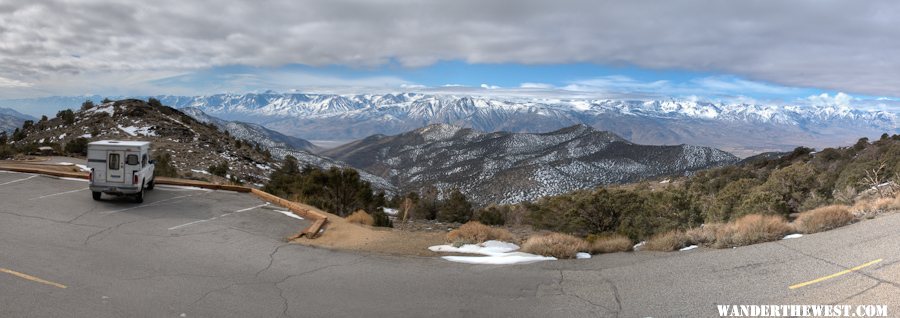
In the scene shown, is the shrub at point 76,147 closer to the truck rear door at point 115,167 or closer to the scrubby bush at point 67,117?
the scrubby bush at point 67,117

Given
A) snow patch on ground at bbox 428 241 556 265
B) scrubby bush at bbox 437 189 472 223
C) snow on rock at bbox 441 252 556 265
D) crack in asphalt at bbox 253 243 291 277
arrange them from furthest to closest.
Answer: scrubby bush at bbox 437 189 472 223 < snow patch on ground at bbox 428 241 556 265 < snow on rock at bbox 441 252 556 265 < crack in asphalt at bbox 253 243 291 277

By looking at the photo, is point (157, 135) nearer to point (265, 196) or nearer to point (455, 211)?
point (455, 211)

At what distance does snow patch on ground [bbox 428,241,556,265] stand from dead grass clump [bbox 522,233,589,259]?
0.17 meters

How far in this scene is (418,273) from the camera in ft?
28.1

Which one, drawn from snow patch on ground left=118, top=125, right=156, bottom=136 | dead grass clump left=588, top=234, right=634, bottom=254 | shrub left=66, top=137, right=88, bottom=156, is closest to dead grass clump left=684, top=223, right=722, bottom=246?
dead grass clump left=588, top=234, right=634, bottom=254

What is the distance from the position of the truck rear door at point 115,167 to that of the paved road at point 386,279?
340 cm

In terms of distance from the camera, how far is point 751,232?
31.7 feet

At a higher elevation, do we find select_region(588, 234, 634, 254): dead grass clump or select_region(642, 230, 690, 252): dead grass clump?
select_region(642, 230, 690, 252): dead grass clump

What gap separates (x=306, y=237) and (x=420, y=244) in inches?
118

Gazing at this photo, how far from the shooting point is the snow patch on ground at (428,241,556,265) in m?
9.48

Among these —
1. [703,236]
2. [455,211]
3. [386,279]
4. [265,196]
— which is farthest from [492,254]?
[455,211]

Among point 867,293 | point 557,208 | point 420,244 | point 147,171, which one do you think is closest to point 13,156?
point 147,171

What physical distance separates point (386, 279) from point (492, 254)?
283 cm

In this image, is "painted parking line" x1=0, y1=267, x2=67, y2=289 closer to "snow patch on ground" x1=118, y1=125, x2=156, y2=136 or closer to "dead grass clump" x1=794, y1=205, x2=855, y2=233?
"dead grass clump" x1=794, y1=205, x2=855, y2=233
